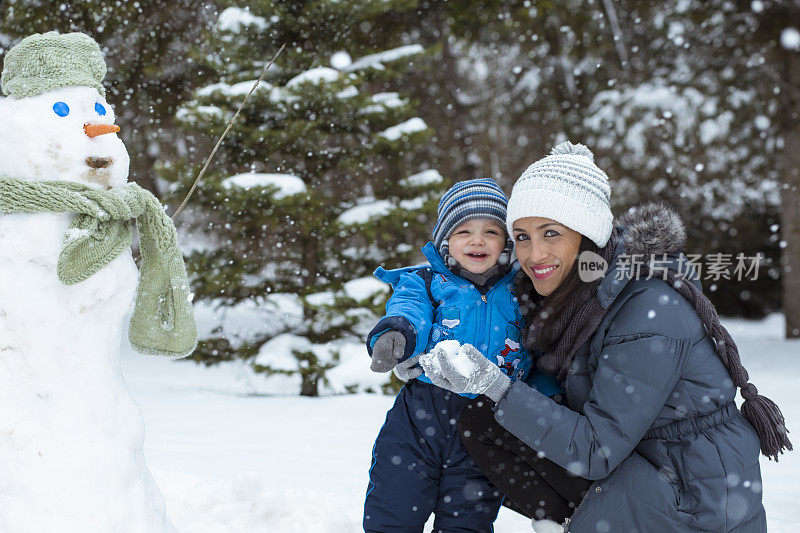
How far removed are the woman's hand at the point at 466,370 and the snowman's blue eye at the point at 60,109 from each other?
141 centimetres

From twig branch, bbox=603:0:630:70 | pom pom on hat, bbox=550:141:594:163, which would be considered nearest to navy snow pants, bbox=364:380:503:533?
pom pom on hat, bbox=550:141:594:163

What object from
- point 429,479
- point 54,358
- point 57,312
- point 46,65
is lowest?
point 429,479

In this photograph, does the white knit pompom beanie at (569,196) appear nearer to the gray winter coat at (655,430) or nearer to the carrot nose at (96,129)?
the gray winter coat at (655,430)

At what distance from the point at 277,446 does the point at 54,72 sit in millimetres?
2770

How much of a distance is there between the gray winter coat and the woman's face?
210 mm

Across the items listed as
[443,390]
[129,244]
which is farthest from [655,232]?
[129,244]

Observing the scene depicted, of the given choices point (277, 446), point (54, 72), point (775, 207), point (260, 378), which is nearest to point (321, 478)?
point (277, 446)

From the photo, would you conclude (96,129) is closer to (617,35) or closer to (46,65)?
(46,65)

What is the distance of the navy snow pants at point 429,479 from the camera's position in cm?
242

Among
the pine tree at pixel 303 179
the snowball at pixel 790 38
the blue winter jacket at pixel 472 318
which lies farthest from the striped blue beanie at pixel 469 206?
the snowball at pixel 790 38

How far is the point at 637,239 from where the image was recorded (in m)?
2.12

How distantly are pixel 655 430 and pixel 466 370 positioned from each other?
638 mm

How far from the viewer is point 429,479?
8.07 feet

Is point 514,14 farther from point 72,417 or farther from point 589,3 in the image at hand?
point 72,417
